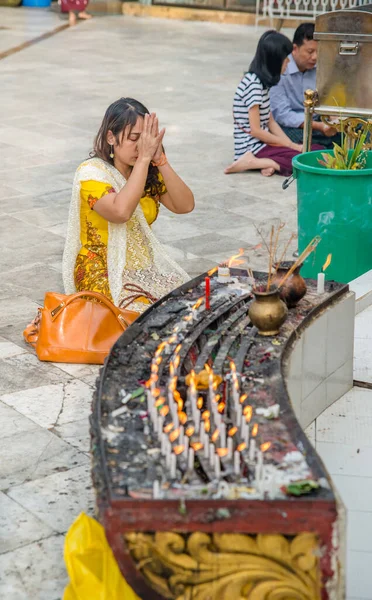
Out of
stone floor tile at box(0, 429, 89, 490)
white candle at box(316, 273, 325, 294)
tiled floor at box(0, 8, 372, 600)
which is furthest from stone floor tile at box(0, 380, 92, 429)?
white candle at box(316, 273, 325, 294)

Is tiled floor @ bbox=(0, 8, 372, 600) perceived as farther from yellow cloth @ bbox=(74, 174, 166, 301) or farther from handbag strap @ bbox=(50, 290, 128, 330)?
yellow cloth @ bbox=(74, 174, 166, 301)

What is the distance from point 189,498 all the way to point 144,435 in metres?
0.38

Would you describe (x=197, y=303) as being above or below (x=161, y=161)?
below

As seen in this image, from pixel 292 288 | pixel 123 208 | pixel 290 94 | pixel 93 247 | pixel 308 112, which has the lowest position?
pixel 93 247

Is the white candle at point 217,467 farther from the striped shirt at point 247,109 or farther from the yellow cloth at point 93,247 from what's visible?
the striped shirt at point 247,109

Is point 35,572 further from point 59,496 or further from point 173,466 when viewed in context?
point 173,466

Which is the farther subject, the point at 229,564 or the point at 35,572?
the point at 35,572

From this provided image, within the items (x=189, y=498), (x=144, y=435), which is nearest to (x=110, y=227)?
(x=144, y=435)

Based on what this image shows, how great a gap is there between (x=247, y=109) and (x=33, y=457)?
4250 mm

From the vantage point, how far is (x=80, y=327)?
4.27 metres

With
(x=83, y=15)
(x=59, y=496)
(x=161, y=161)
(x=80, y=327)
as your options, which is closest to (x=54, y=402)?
(x=80, y=327)

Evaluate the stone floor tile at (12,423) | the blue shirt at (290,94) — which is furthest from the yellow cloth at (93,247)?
the blue shirt at (290,94)

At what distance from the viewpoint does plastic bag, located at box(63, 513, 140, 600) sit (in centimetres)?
259

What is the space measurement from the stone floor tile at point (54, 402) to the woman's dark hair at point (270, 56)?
350cm
